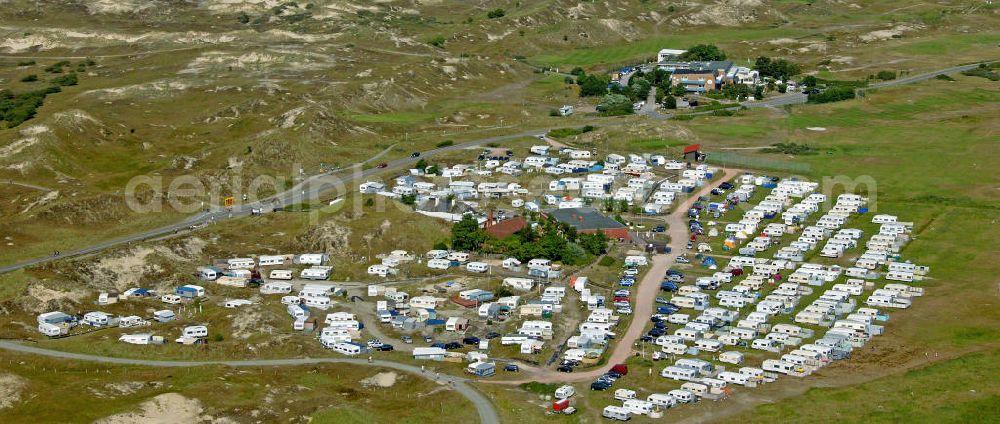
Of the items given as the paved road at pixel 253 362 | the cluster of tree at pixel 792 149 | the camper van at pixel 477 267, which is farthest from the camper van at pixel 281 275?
the cluster of tree at pixel 792 149

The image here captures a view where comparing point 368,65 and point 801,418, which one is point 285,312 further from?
point 368,65

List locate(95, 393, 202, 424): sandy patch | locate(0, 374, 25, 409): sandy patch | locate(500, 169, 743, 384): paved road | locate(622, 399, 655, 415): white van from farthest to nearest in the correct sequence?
locate(500, 169, 743, 384): paved road
locate(622, 399, 655, 415): white van
locate(0, 374, 25, 409): sandy patch
locate(95, 393, 202, 424): sandy patch

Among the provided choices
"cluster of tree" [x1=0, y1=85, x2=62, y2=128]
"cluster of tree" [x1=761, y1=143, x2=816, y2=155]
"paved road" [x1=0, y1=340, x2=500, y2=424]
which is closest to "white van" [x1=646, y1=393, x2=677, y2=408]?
"paved road" [x1=0, y1=340, x2=500, y2=424]

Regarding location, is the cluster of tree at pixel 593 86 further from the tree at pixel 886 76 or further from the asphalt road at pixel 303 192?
the tree at pixel 886 76

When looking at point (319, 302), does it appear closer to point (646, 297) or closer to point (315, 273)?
point (315, 273)

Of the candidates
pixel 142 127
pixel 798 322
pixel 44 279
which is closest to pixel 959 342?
pixel 798 322

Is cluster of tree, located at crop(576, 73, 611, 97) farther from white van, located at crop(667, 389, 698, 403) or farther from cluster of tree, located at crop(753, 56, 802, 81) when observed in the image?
white van, located at crop(667, 389, 698, 403)

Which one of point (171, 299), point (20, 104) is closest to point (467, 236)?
point (171, 299)
